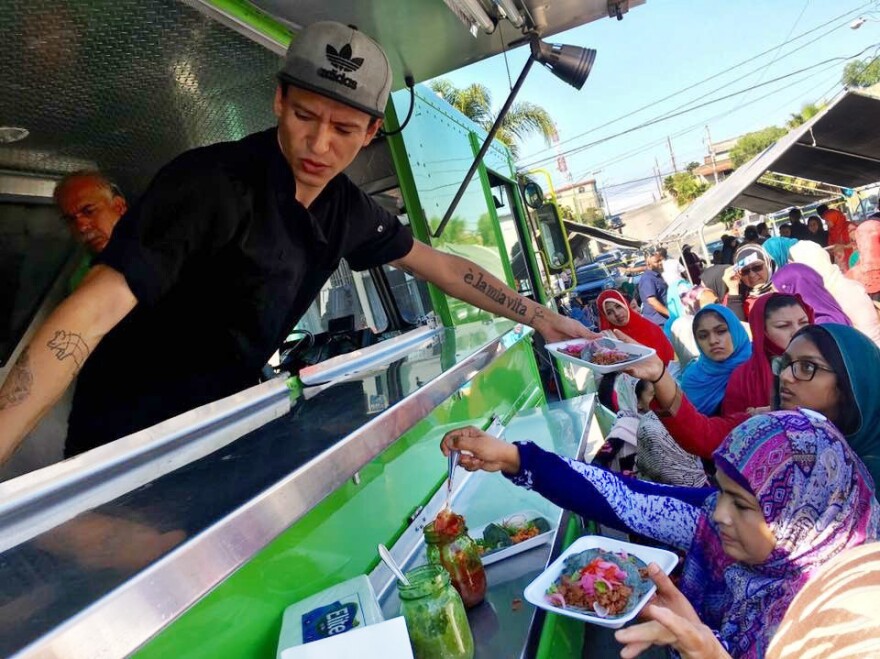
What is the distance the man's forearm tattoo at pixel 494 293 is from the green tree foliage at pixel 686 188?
47.9 m

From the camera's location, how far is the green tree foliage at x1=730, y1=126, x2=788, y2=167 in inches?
2101

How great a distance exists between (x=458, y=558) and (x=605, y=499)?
0.79 metres

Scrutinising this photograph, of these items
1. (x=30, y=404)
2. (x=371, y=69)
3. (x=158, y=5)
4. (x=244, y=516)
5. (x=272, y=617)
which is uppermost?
(x=158, y=5)

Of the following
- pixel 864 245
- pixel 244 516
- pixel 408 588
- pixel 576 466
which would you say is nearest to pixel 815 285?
pixel 864 245

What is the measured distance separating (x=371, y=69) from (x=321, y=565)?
1175 millimetres

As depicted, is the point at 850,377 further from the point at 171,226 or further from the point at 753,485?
the point at 171,226

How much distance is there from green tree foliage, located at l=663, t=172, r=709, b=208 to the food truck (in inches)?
1867

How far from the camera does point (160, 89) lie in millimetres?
2230

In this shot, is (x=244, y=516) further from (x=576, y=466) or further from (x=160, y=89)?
(x=160, y=89)

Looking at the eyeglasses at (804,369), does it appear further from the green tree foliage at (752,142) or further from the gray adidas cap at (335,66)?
the green tree foliage at (752,142)

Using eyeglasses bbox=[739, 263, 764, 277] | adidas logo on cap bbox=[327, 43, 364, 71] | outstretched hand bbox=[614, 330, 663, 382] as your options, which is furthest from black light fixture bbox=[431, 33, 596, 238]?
eyeglasses bbox=[739, 263, 764, 277]

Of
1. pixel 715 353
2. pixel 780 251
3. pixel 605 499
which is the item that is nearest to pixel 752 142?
pixel 780 251

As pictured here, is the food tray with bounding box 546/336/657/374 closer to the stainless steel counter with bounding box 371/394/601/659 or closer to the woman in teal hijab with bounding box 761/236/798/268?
the stainless steel counter with bounding box 371/394/601/659

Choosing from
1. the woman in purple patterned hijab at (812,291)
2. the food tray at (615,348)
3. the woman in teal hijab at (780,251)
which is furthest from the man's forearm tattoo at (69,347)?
the woman in teal hijab at (780,251)
